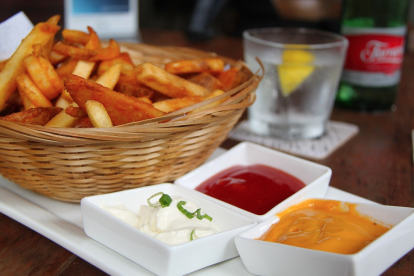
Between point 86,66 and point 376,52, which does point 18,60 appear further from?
point 376,52

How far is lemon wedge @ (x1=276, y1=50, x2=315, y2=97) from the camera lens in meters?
1.64

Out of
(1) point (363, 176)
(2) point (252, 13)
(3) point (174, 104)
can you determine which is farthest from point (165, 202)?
(2) point (252, 13)

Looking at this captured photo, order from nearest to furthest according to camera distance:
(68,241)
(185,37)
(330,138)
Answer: (68,241), (330,138), (185,37)

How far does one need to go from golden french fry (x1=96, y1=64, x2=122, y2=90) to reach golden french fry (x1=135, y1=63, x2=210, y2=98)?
0.05 metres

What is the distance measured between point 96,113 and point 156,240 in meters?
0.31

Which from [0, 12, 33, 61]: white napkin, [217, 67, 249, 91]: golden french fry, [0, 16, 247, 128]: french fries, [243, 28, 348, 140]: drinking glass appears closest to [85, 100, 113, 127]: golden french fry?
[0, 16, 247, 128]: french fries

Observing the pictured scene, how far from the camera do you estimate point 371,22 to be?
1.97 m

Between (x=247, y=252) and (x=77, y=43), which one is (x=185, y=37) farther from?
(x=247, y=252)

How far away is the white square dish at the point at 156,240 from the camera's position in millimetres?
870

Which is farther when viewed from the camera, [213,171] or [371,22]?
[371,22]

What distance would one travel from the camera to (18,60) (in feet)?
3.89

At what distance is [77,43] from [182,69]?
343 mm

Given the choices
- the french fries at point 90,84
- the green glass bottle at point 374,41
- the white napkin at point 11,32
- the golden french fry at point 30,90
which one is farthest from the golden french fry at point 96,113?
the green glass bottle at point 374,41

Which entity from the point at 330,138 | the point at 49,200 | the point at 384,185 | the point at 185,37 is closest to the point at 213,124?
the point at 49,200
